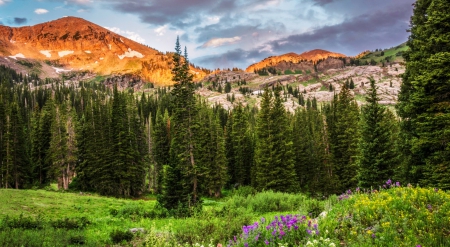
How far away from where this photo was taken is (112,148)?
170 feet

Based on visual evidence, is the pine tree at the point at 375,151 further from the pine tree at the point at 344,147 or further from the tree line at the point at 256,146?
the pine tree at the point at 344,147

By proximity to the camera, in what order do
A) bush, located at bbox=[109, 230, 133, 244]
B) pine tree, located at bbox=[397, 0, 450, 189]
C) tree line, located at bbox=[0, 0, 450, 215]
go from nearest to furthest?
bush, located at bbox=[109, 230, 133, 244], pine tree, located at bbox=[397, 0, 450, 189], tree line, located at bbox=[0, 0, 450, 215]

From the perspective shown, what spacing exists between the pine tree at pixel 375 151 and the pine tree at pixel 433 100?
6798 millimetres

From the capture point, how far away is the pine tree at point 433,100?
16125 mm

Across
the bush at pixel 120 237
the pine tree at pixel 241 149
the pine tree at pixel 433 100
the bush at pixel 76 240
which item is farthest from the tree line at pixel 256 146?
the bush at pixel 76 240

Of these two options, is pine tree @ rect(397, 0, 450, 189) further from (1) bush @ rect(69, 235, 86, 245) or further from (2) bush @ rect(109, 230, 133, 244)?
(1) bush @ rect(69, 235, 86, 245)

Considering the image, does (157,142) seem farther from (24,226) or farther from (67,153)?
(24,226)

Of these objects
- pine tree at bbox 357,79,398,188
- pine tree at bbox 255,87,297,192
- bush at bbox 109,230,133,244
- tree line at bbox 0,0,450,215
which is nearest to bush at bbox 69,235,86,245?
bush at bbox 109,230,133,244

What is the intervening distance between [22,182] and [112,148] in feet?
68.1

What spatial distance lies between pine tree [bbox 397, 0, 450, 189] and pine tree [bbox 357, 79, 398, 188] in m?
6.80

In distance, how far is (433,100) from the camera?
17.2 meters

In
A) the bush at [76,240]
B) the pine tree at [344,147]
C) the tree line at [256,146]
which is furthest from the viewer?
the pine tree at [344,147]

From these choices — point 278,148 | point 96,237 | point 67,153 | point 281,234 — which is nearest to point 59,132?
point 67,153

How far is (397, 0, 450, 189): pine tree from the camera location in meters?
16.1
